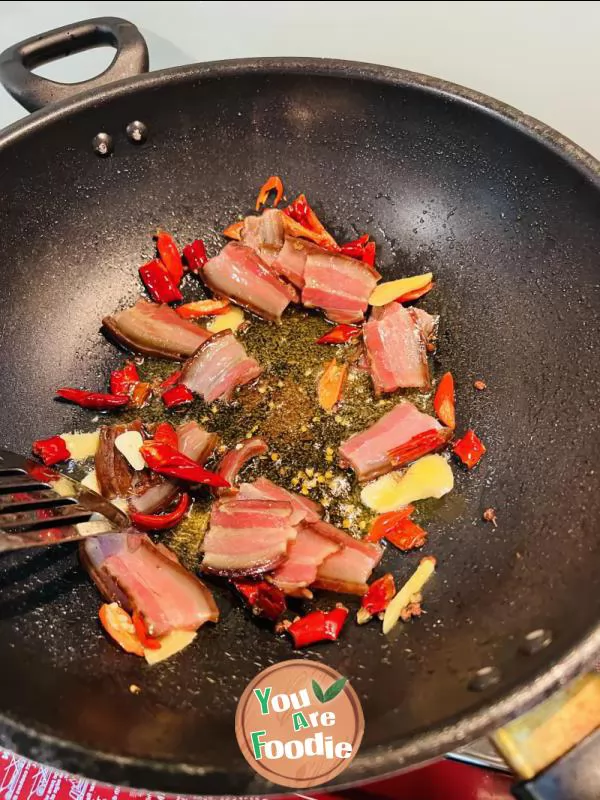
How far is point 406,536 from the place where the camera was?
1.52 metres

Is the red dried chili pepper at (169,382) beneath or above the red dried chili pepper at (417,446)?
beneath

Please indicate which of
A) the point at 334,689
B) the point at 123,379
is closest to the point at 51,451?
the point at 123,379

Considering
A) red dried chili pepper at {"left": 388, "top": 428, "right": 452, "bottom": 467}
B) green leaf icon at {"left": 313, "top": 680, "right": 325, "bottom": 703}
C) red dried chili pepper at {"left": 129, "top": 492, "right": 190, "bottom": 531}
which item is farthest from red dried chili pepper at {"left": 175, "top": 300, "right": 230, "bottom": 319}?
green leaf icon at {"left": 313, "top": 680, "right": 325, "bottom": 703}

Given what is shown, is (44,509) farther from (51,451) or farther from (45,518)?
(51,451)

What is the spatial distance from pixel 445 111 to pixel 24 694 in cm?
180

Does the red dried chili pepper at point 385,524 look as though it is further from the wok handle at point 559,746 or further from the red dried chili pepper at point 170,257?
the red dried chili pepper at point 170,257

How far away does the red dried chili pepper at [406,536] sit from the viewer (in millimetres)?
1516

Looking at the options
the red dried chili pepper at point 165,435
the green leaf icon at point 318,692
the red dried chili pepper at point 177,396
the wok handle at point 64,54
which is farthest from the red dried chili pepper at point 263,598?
the wok handle at point 64,54

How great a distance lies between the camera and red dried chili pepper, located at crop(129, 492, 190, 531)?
152cm

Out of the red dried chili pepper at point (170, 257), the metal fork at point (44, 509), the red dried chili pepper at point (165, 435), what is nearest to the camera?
the metal fork at point (44, 509)

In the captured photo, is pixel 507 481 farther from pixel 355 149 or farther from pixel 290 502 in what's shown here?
pixel 355 149

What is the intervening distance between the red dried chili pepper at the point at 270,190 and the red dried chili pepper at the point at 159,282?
14.9 inches

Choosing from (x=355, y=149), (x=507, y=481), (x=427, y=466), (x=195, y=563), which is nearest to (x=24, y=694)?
(x=195, y=563)

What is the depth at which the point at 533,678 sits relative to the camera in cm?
107
